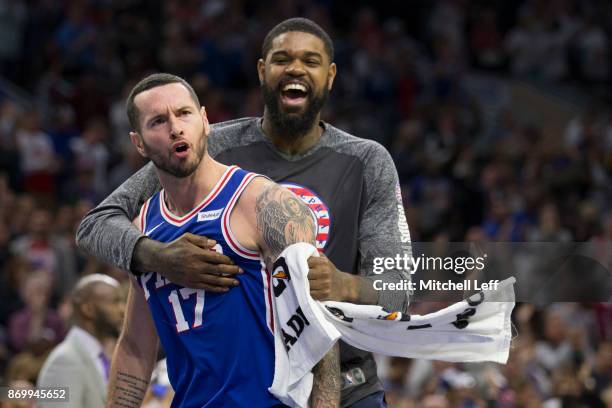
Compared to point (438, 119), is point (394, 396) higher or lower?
lower

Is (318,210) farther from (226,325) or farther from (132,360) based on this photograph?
(132,360)

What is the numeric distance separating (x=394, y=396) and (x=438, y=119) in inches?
204

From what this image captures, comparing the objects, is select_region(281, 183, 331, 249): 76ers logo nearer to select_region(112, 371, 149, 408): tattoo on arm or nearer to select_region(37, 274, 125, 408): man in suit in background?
select_region(112, 371, 149, 408): tattoo on arm

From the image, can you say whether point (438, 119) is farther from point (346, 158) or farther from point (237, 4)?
point (346, 158)

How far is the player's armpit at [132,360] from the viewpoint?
13.6 feet

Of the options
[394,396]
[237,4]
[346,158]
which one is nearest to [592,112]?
[237,4]

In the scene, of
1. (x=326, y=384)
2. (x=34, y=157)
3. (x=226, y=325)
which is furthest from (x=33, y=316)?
(x=326, y=384)

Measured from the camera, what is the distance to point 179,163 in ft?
12.1

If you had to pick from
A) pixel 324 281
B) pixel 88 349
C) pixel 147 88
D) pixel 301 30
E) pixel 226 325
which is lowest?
pixel 88 349

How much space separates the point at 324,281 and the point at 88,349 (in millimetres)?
2905

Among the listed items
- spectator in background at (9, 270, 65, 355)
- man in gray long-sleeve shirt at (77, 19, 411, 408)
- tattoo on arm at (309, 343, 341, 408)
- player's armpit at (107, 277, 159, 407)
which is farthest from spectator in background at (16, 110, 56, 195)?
tattoo on arm at (309, 343, 341, 408)

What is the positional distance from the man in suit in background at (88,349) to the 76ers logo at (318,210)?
2.16 meters

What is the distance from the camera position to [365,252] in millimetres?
4203

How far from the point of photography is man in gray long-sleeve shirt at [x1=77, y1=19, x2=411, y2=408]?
13.6 feet
